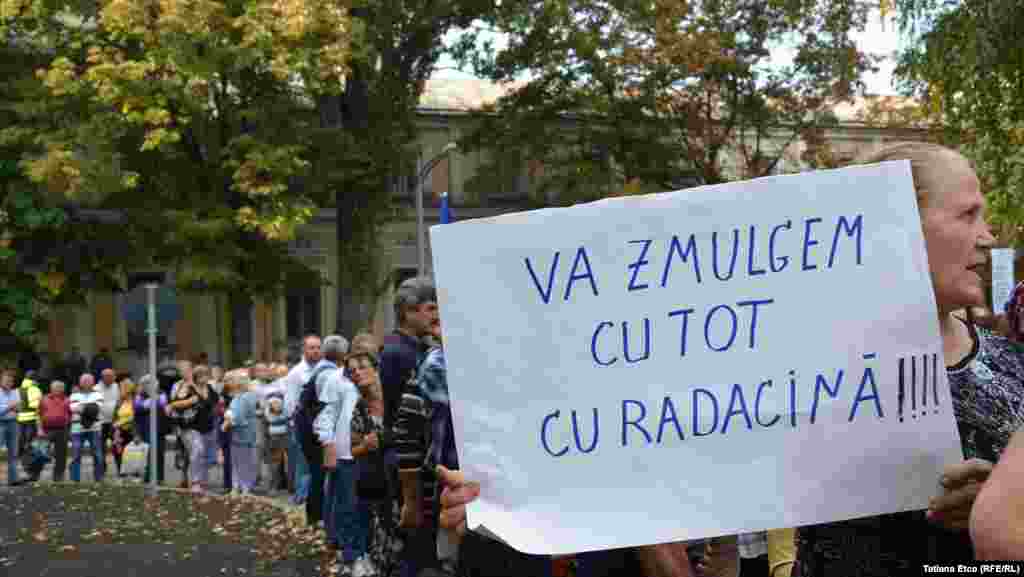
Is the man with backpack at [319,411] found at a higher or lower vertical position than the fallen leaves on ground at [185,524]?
higher

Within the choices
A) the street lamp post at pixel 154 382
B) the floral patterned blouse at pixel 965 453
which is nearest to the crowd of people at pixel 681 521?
the floral patterned blouse at pixel 965 453

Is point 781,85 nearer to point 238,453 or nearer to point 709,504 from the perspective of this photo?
point 238,453

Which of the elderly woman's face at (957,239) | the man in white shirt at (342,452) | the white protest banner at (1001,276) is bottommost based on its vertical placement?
the man in white shirt at (342,452)

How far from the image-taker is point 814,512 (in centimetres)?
274

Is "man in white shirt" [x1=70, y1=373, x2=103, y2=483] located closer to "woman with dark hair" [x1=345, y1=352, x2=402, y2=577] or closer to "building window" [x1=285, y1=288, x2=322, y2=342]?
"woman with dark hair" [x1=345, y1=352, x2=402, y2=577]

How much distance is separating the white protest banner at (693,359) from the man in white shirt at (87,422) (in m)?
18.2

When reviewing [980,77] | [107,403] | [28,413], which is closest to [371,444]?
[980,77]

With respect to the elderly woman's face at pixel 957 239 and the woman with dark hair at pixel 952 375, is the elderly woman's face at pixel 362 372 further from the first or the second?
the elderly woman's face at pixel 957 239

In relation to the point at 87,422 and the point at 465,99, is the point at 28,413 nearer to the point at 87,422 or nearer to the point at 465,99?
the point at 87,422

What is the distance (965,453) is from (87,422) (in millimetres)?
18888

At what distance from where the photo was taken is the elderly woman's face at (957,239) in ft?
9.04

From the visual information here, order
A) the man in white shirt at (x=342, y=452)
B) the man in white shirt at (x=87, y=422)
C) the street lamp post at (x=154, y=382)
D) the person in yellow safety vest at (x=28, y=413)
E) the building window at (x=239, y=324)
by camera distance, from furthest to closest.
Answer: the building window at (x=239, y=324) → the person in yellow safety vest at (x=28, y=413) → the man in white shirt at (x=87, y=422) → the street lamp post at (x=154, y=382) → the man in white shirt at (x=342, y=452)

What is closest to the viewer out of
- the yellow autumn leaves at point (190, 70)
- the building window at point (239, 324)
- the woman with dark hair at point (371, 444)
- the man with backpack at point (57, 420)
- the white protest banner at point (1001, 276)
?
the woman with dark hair at point (371, 444)

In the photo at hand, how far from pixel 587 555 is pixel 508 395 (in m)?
1.80
